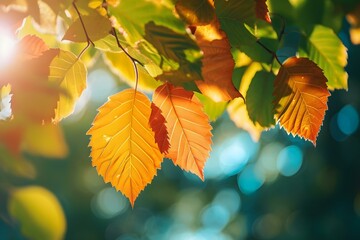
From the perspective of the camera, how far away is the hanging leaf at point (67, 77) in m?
0.65

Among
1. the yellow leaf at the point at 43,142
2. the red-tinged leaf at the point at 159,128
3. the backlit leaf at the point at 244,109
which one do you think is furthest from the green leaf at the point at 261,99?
the yellow leaf at the point at 43,142

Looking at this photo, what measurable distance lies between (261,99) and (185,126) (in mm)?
216

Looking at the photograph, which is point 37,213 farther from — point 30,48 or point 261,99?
point 261,99

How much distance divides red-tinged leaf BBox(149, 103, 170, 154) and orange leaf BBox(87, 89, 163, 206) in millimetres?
16

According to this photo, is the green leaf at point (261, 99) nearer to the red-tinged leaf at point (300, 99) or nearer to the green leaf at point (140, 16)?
the red-tinged leaf at point (300, 99)

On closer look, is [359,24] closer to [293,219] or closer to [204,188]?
[293,219]

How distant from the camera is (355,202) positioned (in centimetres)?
757

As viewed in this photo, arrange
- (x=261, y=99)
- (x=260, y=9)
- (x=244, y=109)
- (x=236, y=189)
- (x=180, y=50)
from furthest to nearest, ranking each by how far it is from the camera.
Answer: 1. (x=236, y=189)
2. (x=244, y=109)
3. (x=261, y=99)
4. (x=260, y=9)
5. (x=180, y=50)

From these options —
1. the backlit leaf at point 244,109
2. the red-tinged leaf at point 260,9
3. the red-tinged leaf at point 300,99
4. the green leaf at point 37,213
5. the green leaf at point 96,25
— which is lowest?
the backlit leaf at point 244,109

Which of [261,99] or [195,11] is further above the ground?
[195,11]

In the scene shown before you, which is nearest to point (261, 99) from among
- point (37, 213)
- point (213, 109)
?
point (213, 109)

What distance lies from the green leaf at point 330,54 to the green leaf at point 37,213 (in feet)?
1.86

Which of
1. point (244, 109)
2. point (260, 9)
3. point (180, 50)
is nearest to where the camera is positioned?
point (180, 50)

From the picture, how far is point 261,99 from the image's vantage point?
85cm
